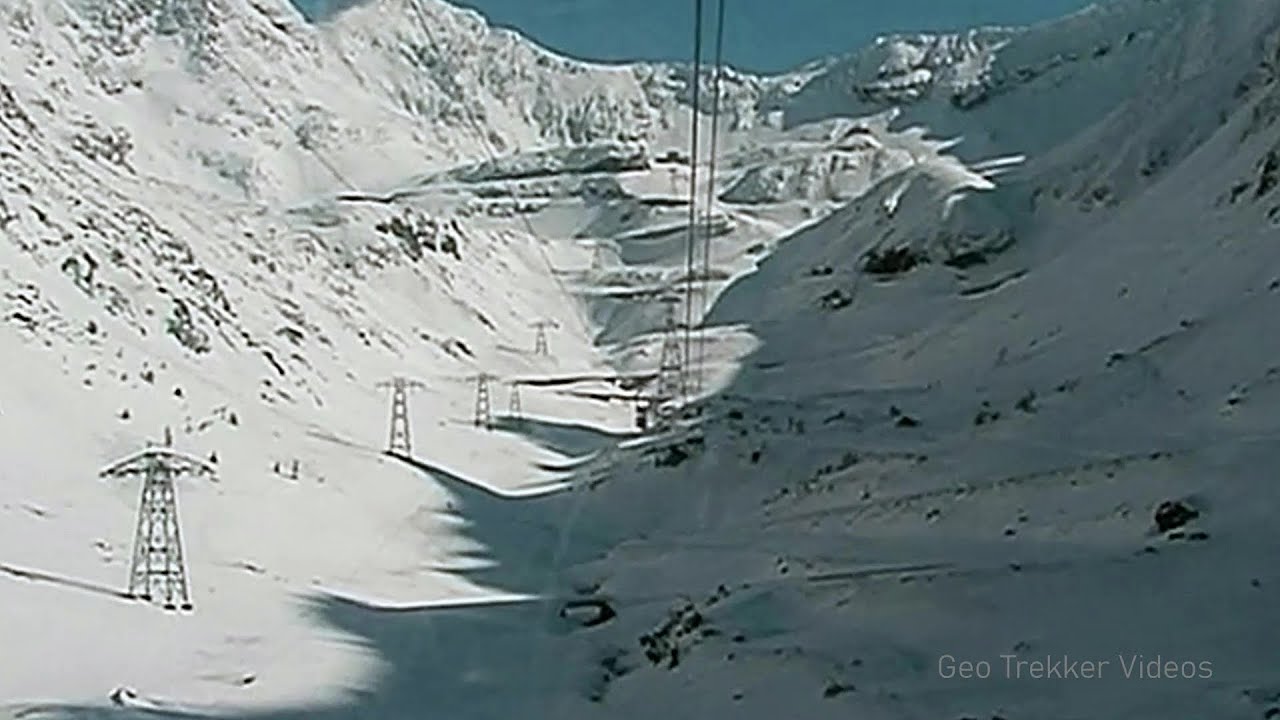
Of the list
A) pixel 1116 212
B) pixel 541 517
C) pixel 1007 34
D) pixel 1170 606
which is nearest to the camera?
pixel 1170 606

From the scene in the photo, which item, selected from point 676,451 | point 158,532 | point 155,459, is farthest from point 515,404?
point 158,532

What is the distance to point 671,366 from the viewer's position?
54031mm

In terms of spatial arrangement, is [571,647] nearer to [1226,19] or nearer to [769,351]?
[769,351]

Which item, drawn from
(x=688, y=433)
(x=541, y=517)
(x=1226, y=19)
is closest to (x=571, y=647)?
(x=541, y=517)

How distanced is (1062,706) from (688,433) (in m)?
21.3

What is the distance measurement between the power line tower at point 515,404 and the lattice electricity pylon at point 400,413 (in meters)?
2.49

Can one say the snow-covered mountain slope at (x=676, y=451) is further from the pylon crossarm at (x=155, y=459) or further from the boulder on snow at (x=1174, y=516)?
the pylon crossarm at (x=155, y=459)

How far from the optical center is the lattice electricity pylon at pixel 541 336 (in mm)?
64125

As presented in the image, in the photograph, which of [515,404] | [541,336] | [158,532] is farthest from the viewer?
[541,336]

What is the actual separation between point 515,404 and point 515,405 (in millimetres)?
158

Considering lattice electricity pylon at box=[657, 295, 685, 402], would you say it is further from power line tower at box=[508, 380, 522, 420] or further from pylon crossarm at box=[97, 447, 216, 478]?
pylon crossarm at box=[97, 447, 216, 478]

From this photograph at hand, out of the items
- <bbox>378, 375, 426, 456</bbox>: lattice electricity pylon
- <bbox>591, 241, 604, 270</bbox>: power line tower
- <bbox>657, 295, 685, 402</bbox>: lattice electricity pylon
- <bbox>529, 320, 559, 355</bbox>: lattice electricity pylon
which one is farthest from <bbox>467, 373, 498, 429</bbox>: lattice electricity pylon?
<bbox>591, 241, 604, 270</bbox>: power line tower

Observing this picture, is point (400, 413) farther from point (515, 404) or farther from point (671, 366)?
point (671, 366)

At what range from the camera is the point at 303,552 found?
2066 cm
